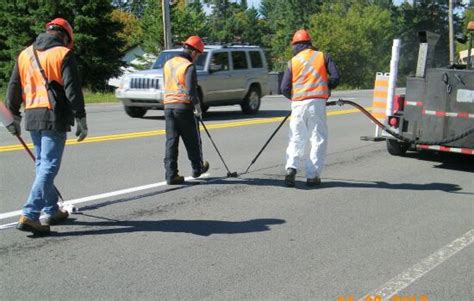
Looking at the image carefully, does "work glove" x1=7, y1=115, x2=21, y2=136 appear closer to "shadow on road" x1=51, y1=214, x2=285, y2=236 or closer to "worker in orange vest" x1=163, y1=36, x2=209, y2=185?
"shadow on road" x1=51, y1=214, x2=285, y2=236

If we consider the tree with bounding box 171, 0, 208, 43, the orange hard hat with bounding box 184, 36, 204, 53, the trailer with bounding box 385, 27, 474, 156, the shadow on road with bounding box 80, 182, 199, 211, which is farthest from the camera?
the tree with bounding box 171, 0, 208, 43

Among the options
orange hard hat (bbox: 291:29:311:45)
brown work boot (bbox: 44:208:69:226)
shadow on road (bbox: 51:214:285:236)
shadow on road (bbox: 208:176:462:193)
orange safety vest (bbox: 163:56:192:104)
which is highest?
orange hard hat (bbox: 291:29:311:45)

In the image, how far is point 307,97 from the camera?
745 cm

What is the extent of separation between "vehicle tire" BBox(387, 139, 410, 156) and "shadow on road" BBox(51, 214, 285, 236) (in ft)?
16.1

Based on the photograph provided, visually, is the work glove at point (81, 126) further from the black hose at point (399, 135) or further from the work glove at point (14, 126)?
the black hose at point (399, 135)

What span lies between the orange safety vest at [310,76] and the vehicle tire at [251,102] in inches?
405

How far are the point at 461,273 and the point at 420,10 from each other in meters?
79.6

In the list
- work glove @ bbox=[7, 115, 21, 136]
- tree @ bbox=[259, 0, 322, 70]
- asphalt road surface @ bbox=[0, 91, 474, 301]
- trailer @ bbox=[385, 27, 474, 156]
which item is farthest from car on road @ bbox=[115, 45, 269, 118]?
tree @ bbox=[259, 0, 322, 70]

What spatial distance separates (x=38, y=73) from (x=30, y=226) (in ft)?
4.50

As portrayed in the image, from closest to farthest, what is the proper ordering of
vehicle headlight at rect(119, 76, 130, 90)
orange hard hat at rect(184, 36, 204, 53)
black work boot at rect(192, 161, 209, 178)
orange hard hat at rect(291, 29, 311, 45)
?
orange hard hat at rect(291, 29, 311, 45)
orange hard hat at rect(184, 36, 204, 53)
black work boot at rect(192, 161, 209, 178)
vehicle headlight at rect(119, 76, 130, 90)

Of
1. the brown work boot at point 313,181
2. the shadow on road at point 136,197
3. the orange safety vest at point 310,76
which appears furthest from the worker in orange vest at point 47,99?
the brown work boot at point 313,181

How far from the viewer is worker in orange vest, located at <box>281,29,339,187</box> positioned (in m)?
7.45

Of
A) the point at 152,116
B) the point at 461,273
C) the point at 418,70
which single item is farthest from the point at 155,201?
the point at 152,116

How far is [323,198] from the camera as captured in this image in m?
7.07
